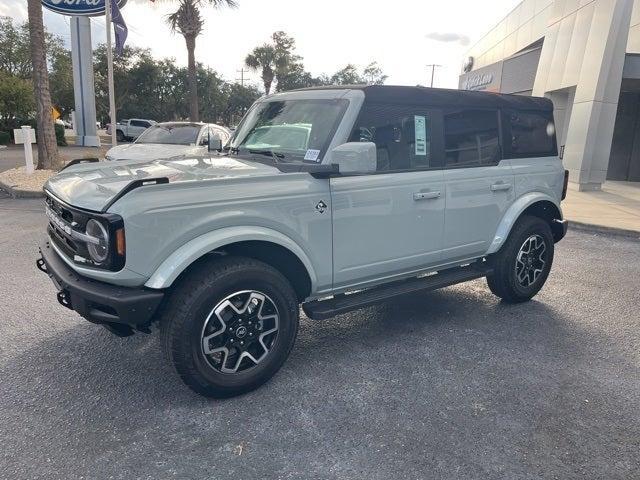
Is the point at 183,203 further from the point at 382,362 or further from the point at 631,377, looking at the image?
the point at 631,377

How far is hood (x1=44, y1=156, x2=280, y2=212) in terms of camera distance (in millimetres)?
2893

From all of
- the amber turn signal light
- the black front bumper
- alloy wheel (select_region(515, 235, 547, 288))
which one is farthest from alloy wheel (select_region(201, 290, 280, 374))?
alloy wheel (select_region(515, 235, 547, 288))

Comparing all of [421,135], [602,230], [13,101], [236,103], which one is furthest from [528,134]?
[236,103]

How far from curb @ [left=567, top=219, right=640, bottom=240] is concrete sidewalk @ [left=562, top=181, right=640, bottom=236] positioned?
4 centimetres

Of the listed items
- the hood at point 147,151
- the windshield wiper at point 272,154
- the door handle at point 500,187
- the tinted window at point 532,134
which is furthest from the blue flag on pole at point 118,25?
the door handle at point 500,187

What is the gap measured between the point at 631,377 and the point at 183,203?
3.32 meters

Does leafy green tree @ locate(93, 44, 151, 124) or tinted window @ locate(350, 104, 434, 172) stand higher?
leafy green tree @ locate(93, 44, 151, 124)

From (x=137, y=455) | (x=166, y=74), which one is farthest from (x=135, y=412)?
(x=166, y=74)

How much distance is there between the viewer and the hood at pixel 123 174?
2.89m

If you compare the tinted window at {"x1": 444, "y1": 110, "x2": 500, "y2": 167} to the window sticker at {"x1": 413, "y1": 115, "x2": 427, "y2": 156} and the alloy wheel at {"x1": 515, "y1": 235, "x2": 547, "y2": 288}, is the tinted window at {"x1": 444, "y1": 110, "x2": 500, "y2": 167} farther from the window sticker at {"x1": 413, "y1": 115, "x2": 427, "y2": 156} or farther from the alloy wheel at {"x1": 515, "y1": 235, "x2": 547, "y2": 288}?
the alloy wheel at {"x1": 515, "y1": 235, "x2": 547, "y2": 288}

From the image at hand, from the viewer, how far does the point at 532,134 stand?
491 centimetres

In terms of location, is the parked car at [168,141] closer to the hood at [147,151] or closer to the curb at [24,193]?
the hood at [147,151]

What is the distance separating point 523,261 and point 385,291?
178cm

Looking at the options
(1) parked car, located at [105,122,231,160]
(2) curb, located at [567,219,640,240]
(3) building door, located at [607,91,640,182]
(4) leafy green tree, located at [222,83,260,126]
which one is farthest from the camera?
(4) leafy green tree, located at [222,83,260,126]
